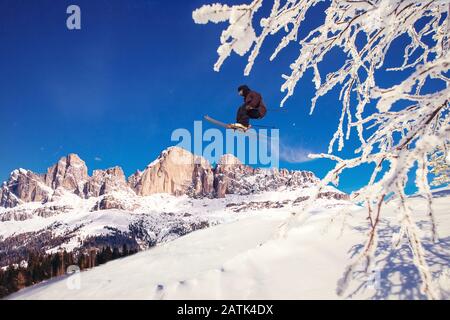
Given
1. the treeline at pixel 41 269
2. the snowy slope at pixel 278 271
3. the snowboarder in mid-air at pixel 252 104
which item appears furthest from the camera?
the treeline at pixel 41 269

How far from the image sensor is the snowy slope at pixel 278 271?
171 inches

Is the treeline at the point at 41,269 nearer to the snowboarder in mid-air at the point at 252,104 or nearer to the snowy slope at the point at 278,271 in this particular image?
the snowy slope at the point at 278,271

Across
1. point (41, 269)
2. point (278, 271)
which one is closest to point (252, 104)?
point (278, 271)

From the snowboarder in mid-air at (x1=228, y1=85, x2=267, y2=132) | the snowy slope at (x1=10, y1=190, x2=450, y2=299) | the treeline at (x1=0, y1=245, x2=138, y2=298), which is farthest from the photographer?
the treeline at (x1=0, y1=245, x2=138, y2=298)

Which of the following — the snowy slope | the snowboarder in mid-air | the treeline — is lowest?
the treeline

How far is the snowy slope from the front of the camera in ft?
14.2

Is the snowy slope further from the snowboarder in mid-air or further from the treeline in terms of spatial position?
the treeline

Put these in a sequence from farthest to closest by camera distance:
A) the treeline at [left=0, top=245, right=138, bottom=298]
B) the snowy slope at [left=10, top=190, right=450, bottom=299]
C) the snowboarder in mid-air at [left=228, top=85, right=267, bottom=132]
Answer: the treeline at [left=0, top=245, right=138, bottom=298] < the snowboarder in mid-air at [left=228, top=85, right=267, bottom=132] < the snowy slope at [left=10, top=190, right=450, bottom=299]

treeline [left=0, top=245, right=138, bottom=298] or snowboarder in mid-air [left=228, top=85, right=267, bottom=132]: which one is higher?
snowboarder in mid-air [left=228, top=85, right=267, bottom=132]

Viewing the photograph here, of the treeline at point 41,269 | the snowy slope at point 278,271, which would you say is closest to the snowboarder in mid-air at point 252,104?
the snowy slope at point 278,271

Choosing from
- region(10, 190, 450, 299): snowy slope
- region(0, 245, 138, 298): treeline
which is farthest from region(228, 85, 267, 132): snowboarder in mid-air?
region(0, 245, 138, 298): treeline

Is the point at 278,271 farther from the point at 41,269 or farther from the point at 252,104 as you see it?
the point at 41,269
